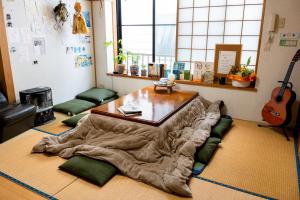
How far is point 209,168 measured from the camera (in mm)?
2271

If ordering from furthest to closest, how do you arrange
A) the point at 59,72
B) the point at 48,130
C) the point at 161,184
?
the point at 59,72 → the point at 48,130 → the point at 161,184

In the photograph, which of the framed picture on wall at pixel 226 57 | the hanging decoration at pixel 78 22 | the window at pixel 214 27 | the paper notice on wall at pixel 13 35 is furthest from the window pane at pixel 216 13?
the paper notice on wall at pixel 13 35

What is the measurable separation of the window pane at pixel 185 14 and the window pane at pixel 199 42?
13.0 inches

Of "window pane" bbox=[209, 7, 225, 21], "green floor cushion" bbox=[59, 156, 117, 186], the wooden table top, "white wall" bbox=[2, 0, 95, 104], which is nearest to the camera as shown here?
"green floor cushion" bbox=[59, 156, 117, 186]

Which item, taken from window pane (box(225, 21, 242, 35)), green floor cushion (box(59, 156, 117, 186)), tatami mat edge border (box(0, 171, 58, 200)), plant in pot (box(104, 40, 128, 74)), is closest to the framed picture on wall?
window pane (box(225, 21, 242, 35))

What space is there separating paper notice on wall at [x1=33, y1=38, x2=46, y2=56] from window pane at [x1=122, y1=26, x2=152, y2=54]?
64.1 inches

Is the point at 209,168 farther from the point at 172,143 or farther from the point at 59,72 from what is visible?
the point at 59,72

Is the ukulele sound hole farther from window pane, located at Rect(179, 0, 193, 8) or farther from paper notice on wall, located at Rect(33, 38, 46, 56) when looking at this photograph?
paper notice on wall, located at Rect(33, 38, 46, 56)

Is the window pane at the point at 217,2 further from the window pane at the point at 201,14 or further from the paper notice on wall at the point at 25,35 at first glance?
the paper notice on wall at the point at 25,35

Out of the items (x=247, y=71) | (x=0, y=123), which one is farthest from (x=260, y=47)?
(x=0, y=123)

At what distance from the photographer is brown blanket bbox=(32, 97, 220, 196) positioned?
6.70 feet

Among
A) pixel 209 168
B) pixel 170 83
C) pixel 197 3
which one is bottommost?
pixel 209 168

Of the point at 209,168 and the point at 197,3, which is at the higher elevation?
the point at 197,3

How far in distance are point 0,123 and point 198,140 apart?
226 centimetres
